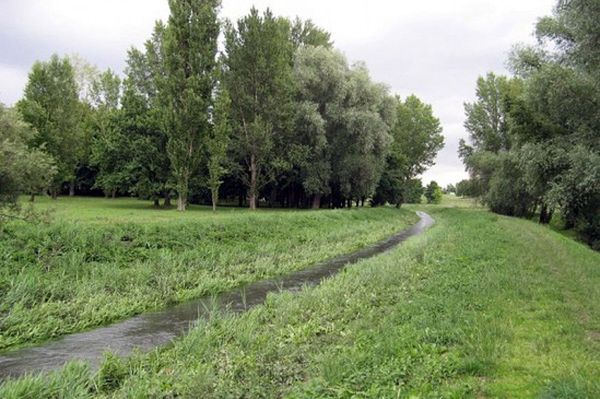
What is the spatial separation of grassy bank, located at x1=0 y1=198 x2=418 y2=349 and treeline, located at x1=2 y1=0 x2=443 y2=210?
13.8 metres

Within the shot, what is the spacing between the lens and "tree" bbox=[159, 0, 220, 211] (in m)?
34.1

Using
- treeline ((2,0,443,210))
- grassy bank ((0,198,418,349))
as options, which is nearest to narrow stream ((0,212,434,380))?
grassy bank ((0,198,418,349))

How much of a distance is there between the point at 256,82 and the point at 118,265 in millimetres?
27334

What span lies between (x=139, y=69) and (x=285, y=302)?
137 feet

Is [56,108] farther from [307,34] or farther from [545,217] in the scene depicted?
[545,217]

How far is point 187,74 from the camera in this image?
3541cm

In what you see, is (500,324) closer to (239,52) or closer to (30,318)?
(30,318)

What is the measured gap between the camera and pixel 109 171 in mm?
46875

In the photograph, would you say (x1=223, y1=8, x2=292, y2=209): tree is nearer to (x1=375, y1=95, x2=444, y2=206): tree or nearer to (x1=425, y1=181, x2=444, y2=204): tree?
(x1=375, y1=95, x2=444, y2=206): tree

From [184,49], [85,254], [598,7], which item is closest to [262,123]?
[184,49]

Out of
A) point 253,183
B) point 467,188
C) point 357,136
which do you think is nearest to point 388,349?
point 253,183

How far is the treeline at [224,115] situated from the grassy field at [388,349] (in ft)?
84.9

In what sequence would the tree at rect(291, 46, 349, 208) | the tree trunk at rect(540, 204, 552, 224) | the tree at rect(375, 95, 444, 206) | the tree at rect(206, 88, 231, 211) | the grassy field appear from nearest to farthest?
the grassy field < the tree at rect(206, 88, 231, 211) < the tree at rect(291, 46, 349, 208) < the tree trunk at rect(540, 204, 552, 224) < the tree at rect(375, 95, 444, 206)

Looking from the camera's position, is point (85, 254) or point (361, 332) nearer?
point (361, 332)
